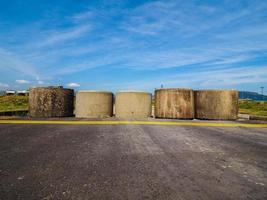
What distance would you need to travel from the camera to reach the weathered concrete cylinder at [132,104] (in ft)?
34.3

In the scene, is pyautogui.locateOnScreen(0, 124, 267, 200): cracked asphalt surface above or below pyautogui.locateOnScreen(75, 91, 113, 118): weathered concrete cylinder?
below

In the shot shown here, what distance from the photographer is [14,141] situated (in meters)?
5.38

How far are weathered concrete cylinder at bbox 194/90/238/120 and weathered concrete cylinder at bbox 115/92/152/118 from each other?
7.64ft

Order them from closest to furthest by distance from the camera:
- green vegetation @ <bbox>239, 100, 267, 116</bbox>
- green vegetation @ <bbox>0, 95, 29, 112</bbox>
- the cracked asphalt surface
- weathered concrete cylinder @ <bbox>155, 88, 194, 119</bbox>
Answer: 1. the cracked asphalt surface
2. weathered concrete cylinder @ <bbox>155, 88, 194, 119</bbox>
3. green vegetation @ <bbox>0, 95, 29, 112</bbox>
4. green vegetation @ <bbox>239, 100, 267, 116</bbox>

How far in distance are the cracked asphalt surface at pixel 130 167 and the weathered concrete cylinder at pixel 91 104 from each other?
4.34 m

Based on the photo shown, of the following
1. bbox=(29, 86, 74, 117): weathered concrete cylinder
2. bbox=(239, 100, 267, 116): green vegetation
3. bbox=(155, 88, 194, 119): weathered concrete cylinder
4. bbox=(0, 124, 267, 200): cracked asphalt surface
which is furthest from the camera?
bbox=(239, 100, 267, 116): green vegetation

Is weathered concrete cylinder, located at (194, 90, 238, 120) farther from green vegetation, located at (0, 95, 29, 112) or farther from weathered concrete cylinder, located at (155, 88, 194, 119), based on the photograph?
green vegetation, located at (0, 95, 29, 112)

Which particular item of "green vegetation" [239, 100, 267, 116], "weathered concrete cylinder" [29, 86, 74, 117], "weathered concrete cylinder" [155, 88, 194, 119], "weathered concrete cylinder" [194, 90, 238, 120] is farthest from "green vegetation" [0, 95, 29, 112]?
"green vegetation" [239, 100, 267, 116]

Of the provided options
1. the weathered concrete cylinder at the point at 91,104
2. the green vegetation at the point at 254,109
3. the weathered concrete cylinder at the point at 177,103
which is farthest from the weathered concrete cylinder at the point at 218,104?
the green vegetation at the point at 254,109

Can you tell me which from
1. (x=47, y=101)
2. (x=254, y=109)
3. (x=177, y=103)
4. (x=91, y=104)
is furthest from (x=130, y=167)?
(x=254, y=109)

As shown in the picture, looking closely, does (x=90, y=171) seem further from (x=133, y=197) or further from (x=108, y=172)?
(x=133, y=197)

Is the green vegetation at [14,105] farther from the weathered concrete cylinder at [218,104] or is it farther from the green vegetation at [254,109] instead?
the green vegetation at [254,109]

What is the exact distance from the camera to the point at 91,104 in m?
10.4

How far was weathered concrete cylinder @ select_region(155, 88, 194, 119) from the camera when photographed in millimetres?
10094
